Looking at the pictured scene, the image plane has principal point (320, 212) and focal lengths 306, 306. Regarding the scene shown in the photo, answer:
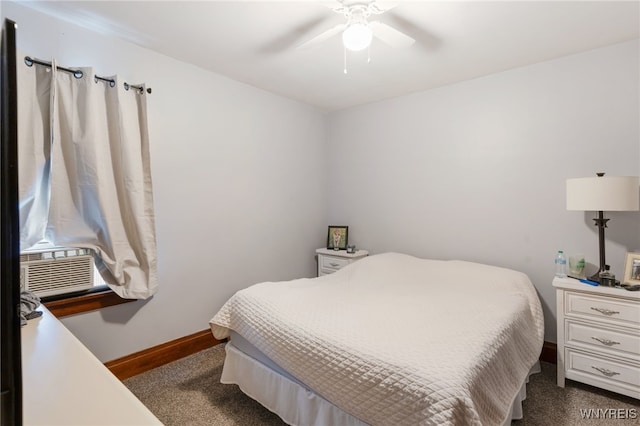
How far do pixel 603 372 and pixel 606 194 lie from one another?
3.67 ft

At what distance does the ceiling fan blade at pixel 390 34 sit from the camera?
165cm

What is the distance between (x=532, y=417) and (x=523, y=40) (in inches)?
95.2

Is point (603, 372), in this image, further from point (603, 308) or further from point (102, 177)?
point (102, 177)

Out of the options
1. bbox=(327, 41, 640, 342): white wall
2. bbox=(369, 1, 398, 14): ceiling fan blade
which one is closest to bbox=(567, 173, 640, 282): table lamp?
bbox=(327, 41, 640, 342): white wall

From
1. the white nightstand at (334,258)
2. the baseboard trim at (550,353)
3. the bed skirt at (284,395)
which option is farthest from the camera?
the white nightstand at (334,258)

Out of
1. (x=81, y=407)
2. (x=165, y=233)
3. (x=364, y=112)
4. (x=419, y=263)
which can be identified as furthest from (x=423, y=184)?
(x=81, y=407)

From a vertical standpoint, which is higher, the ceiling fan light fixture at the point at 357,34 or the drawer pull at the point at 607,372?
the ceiling fan light fixture at the point at 357,34

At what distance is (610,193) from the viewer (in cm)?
191

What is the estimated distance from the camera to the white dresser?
1850 millimetres

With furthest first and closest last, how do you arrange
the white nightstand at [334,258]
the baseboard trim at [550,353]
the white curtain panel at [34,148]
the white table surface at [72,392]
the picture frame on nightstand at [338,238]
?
the picture frame on nightstand at [338,238]
the white nightstand at [334,258]
the baseboard trim at [550,353]
the white curtain panel at [34,148]
the white table surface at [72,392]

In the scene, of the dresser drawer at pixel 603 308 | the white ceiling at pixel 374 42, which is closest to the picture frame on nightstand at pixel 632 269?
the dresser drawer at pixel 603 308

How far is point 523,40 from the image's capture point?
84.0 inches

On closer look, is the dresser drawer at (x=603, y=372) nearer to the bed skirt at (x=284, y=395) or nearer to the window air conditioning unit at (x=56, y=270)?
the bed skirt at (x=284, y=395)

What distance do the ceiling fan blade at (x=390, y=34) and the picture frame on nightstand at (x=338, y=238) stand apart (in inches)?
84.1
